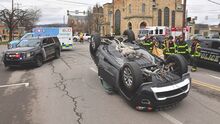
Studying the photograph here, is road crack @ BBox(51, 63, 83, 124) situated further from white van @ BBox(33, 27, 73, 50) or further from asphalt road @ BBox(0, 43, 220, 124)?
white van @ BBox(33, 27, 73, 50)

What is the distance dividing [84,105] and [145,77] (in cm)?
168

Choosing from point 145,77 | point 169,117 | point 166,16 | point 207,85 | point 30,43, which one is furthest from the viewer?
point 166,16

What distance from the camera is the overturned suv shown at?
496cm

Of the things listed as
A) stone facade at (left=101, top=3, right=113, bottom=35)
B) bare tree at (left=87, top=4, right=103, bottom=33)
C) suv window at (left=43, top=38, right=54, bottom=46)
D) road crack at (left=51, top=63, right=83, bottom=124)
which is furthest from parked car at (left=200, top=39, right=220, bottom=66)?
stone facade at (left=101, top=3, right=113, bottom=35)

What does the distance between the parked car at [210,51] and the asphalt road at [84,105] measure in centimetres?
236

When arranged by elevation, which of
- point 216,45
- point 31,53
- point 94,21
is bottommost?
point 31,53

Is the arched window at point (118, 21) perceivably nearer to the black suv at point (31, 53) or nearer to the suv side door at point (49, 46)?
the suv side door at point (49, 46)

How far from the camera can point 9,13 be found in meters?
46.6

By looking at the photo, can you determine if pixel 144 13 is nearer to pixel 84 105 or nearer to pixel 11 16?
pixel 11 16

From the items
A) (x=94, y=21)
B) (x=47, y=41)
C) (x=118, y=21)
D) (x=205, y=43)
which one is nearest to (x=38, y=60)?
(x=47, y=41)

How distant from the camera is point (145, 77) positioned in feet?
17.6

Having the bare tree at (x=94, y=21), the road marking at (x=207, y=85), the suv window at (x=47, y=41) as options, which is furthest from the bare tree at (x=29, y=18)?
the road marking at (x=207, y=85)

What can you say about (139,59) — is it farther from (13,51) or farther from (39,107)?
(13,51)

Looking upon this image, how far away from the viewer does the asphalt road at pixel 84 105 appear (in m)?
4.83
